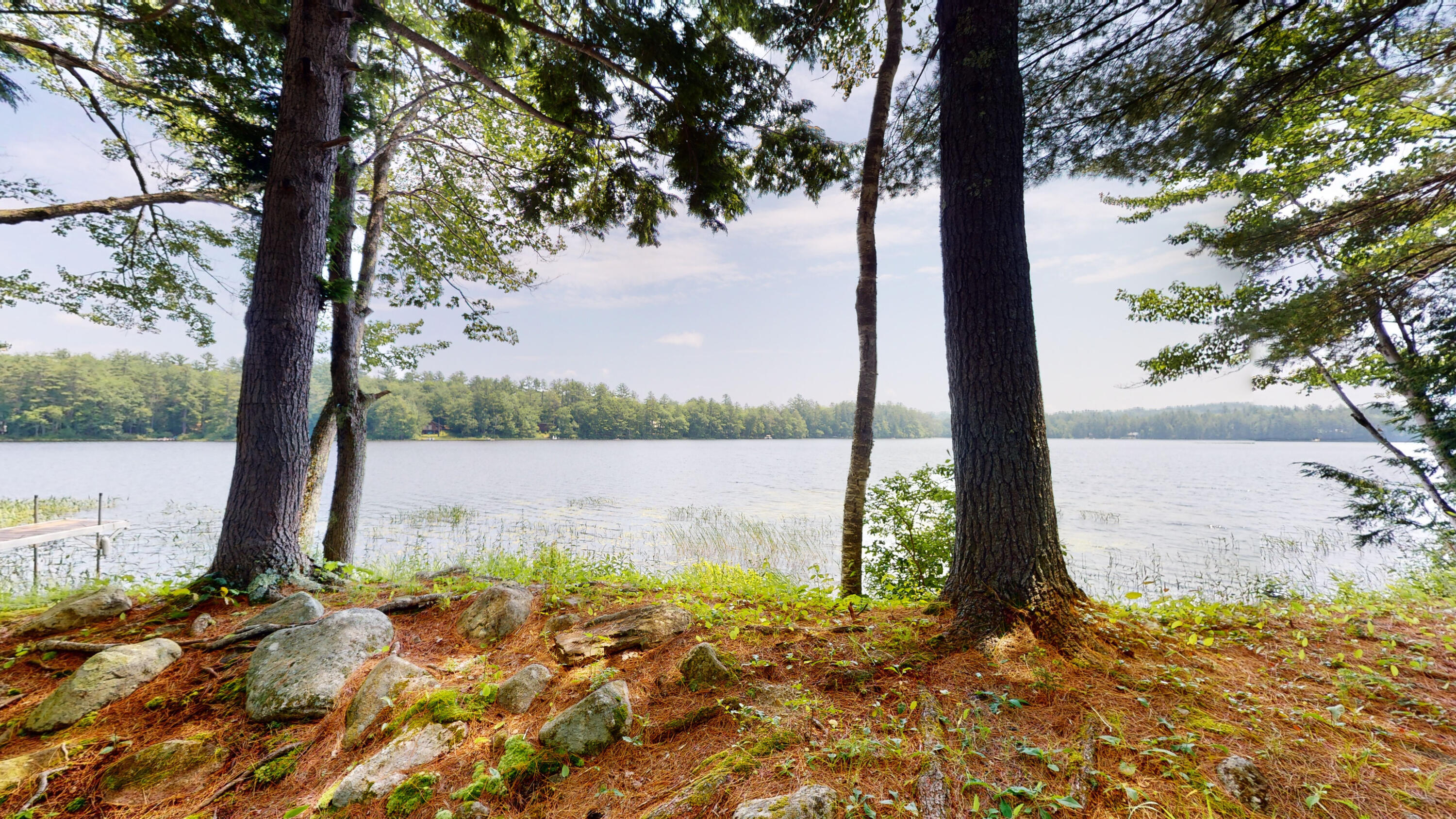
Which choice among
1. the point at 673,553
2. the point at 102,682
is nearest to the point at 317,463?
the point at 102,682

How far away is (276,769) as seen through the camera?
5.98ft

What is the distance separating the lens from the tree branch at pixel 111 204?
443 cm

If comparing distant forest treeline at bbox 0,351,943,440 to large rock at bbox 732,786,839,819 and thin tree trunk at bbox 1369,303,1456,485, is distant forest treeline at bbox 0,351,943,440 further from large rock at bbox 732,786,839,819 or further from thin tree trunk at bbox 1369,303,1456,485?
large rock at bbox 732,786,839,819

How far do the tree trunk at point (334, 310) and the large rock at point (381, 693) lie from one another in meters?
3.80

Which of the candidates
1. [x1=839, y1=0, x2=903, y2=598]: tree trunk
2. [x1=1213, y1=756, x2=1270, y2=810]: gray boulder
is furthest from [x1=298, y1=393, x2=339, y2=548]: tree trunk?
[x1=1213, y1=756, x2=1270, y2=810]: gray boulder

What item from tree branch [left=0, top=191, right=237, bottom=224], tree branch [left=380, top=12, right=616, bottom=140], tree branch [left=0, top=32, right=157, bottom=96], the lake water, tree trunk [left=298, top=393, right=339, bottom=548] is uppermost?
tree branch [left=0, top=32, right=157, bottom=96]

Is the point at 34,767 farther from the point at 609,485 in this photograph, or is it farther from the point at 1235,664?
the point at 609,485

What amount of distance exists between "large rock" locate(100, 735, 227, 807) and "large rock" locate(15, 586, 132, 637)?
69.8 inches

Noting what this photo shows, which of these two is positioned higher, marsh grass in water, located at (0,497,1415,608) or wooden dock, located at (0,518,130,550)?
wooden dock, located at (0,518,130,550)

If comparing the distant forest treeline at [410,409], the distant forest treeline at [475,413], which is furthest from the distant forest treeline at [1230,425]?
the distant forest treeline at [410,409]

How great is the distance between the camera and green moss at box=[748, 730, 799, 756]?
5.67 ft

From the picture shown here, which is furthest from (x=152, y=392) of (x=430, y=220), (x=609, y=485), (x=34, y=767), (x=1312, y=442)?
(x=1312, y=442)

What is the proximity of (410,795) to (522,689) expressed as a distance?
1.82 ft

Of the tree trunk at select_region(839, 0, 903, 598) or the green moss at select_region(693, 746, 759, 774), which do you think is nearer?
the green moss at select_region(693, 746, 759, 774)
